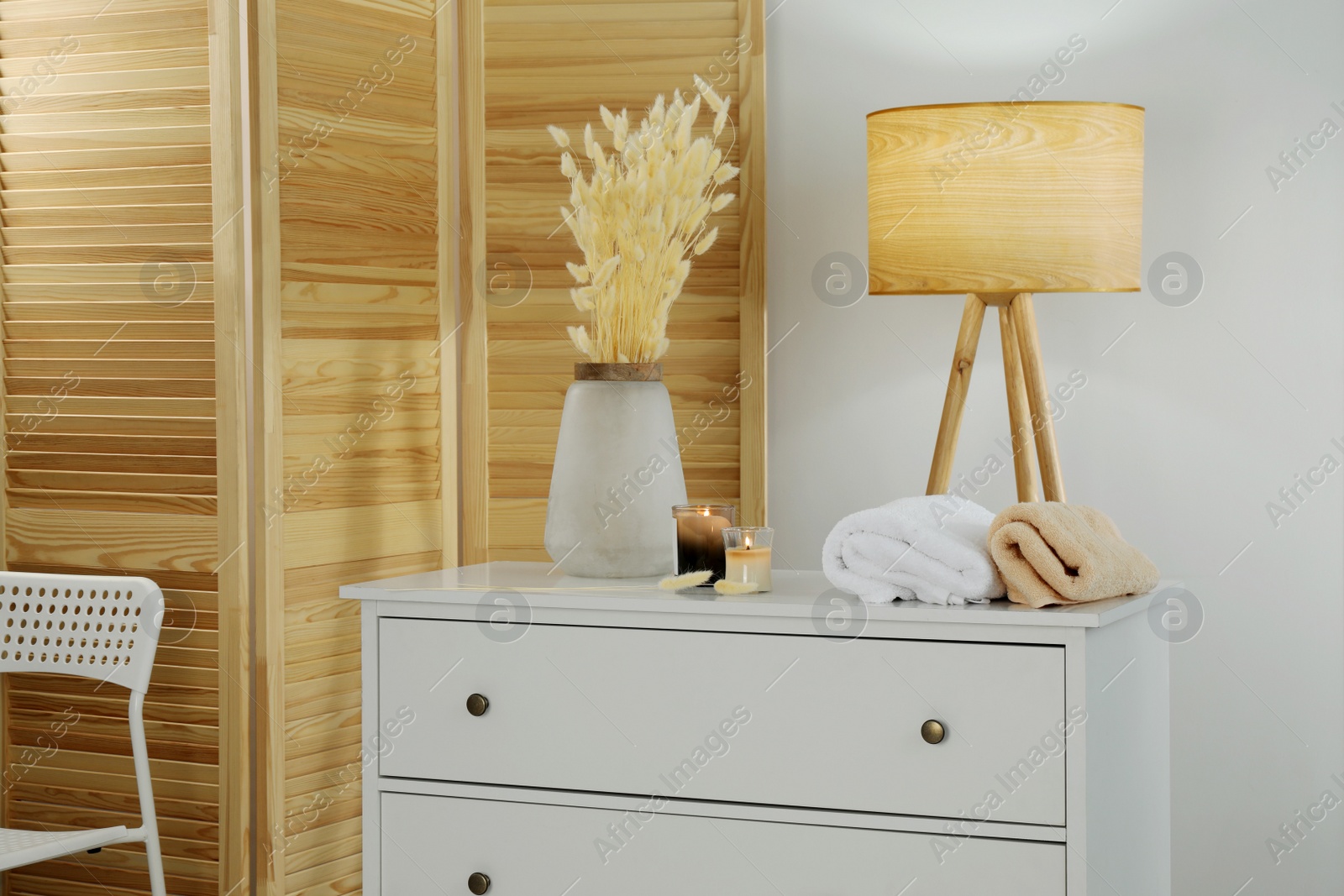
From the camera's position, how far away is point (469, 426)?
89.4 inches

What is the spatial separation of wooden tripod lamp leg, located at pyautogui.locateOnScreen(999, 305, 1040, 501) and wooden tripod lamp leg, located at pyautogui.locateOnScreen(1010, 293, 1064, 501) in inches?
0.7

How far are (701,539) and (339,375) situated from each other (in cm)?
85

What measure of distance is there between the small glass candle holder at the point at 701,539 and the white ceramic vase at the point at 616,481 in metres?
0.08

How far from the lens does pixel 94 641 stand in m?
2.01

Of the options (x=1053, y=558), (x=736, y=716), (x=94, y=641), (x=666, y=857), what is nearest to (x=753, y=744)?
(x=736, y=716)

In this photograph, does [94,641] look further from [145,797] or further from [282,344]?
[282,344]

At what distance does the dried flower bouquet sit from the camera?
63.9 inches

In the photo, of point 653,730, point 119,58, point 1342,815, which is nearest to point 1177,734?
point 1342,815

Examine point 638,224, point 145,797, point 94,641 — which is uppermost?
point 638,224

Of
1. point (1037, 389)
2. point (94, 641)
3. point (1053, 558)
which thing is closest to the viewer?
point (1053, 558)

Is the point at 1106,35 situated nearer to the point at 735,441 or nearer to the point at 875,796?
the point at 735,441

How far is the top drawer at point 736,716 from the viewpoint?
4.33 ft

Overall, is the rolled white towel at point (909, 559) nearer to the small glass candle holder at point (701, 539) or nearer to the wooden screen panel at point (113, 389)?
the small glass candle holder at point (701, 539)

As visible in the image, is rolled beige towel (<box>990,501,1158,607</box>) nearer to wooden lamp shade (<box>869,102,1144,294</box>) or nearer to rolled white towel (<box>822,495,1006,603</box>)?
rolled white towel (<box>822,495,1006,603</box>)
